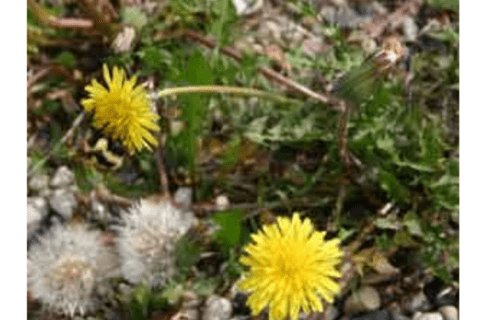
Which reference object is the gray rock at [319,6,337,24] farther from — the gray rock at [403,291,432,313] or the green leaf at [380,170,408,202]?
the gray rock at [403,291,432,313]

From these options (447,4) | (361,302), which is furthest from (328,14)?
(361,302)

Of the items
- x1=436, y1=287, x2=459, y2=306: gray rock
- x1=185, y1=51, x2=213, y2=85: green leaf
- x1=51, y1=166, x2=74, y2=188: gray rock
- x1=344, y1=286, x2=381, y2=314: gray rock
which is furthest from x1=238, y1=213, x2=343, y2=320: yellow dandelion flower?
x1=51, y1=166, x2=74, y2=188: gray rock

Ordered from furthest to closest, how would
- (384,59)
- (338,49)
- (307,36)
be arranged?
1. (307,36)
2. (338,49)
3. (384,59)

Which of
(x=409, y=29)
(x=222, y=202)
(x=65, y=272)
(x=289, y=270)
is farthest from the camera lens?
(x=409, y=29)

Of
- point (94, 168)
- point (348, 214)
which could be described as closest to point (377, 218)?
point (348, 214)

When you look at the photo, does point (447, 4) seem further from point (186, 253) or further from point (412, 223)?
point (186, 253)

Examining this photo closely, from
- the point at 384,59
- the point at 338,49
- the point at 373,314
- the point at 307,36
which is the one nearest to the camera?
the point at 384,59

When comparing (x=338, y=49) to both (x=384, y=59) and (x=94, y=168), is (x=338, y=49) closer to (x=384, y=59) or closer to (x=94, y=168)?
(x=384, y=59)
